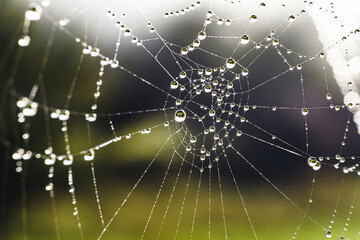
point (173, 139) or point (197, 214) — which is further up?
point (173, 139)

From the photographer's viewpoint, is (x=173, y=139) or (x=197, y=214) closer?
(x=197, y=214)

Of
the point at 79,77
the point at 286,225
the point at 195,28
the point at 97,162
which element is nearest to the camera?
the point at 79,77

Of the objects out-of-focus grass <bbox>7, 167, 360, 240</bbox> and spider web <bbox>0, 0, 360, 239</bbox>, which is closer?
spider web <bbox>0, 0, 360, 239</bbox>

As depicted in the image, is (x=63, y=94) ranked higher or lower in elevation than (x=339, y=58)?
higher

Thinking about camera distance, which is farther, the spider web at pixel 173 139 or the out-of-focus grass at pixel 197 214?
the out-of-focus grass at pixel 197 214

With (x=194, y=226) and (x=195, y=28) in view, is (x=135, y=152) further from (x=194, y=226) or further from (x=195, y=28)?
(x=195, y=28)

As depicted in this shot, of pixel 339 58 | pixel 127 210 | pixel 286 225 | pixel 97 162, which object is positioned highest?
pixel 97 162

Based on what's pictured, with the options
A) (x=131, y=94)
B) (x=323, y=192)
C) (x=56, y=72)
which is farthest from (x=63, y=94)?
(x=323, y=192)

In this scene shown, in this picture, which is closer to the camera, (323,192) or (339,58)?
(339,58)
